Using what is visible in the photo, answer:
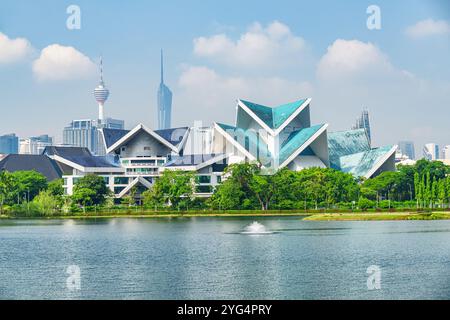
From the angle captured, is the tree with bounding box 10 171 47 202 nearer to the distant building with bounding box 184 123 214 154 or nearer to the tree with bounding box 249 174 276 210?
the distant building with bounding box 184 123 214 154

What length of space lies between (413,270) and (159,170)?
5194 cm

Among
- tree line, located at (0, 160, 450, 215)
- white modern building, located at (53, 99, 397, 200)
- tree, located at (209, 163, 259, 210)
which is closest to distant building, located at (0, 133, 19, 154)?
white modern building, located at (53, 99, 397, 200)

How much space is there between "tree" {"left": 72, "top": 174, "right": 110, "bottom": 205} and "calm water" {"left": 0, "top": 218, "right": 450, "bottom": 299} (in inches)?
888

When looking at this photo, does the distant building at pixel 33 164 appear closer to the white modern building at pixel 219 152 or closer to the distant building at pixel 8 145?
the white modern building at pixel 219 152

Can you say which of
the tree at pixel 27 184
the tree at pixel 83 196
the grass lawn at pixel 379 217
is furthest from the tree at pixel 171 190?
the grass lawn at pixel 379 217

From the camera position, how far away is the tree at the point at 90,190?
60.1m

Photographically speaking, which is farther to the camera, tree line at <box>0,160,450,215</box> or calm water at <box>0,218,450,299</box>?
tree line at <box>0,160,450,215</box>

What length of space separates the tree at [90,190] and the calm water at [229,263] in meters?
22.5

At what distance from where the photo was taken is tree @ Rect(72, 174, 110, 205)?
60125 mm

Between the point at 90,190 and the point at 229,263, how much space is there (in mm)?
37665

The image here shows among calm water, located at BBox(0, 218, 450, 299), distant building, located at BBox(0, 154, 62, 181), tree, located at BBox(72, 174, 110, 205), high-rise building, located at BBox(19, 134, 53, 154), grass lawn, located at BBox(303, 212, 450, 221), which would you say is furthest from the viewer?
high-rise building, located at BBox(19, 134, 53, 154)

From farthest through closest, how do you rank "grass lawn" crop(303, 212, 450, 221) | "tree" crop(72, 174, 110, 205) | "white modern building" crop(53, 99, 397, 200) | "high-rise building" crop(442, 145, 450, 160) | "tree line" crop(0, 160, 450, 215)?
"high-rise building" crop(442, 145, 450, 160), "white modern building" crop(53, 99, 397, 200), "tree" crop(72, 174, 110, 205), "tree line" crop(0, 160, 450, 215), "grass lawn" crop(303, 212, 450, 221)

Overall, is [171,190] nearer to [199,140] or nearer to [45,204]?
[45,204]

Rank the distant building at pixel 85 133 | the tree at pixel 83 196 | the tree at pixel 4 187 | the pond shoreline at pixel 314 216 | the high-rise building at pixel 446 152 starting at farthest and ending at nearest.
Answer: the distant building at pixel 85 133
the high-rise building at pixel 446 152
the tree at pixel 4 187
the tree at pixel 83 196
the pond shoreline at pixel 314 216
